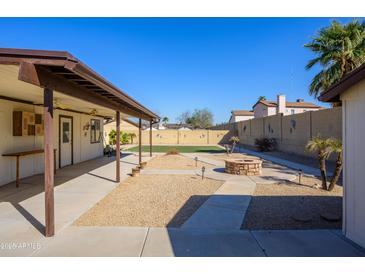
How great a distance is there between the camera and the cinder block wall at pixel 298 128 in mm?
12436

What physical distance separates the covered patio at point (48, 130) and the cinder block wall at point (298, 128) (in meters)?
8.16

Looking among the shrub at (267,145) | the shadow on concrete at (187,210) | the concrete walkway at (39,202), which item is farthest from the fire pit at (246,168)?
the shrub at (267,145)

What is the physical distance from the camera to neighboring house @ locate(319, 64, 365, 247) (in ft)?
11.4

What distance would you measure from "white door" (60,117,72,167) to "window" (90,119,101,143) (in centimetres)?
263

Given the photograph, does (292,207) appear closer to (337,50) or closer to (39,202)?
(39,202)

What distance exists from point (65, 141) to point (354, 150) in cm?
1062

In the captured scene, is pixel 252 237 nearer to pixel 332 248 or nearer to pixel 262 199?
pixel 332 248

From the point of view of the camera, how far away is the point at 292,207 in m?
5.37

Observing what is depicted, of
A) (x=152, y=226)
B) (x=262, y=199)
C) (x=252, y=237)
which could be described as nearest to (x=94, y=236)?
(x=152, y=226)

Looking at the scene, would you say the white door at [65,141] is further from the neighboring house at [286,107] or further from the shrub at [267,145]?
the neighboring house at [286,107]

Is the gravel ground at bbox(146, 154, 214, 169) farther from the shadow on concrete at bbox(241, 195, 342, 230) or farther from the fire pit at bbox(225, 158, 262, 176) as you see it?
→ the shadow on concrete at bbox(241, 195, 342, 230)

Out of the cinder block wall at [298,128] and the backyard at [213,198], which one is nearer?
the backyard at [213,198]

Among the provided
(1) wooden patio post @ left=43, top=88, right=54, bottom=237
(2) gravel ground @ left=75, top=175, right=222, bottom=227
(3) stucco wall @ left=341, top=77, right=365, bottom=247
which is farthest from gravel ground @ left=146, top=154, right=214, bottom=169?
(3) stucco wall @ left=341, top=77, right=365, bottom=247

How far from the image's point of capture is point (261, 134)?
75.8ft
